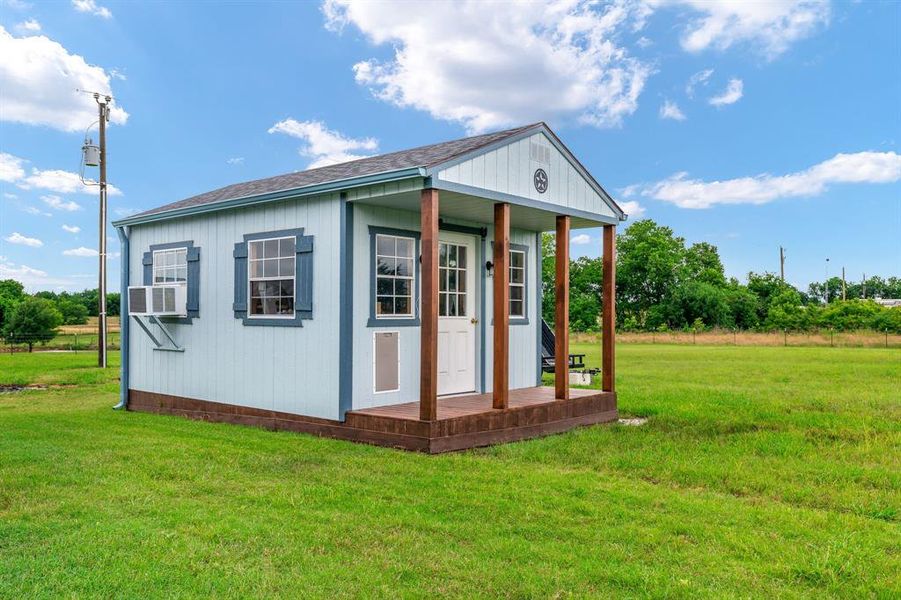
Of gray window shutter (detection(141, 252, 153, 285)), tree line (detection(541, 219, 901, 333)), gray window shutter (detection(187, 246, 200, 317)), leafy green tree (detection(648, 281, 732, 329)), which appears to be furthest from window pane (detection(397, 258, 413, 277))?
leafy green tree (detection(648, 281, 732, 329))

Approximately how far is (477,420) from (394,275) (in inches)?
81.6

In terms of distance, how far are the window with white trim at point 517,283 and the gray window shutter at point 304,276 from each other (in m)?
3.15

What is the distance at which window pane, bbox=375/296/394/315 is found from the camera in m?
8.04

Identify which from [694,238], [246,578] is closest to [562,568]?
[246,578]

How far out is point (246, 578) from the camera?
335 cm

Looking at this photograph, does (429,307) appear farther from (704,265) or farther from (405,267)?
(704,265)

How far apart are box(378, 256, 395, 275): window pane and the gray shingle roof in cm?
106

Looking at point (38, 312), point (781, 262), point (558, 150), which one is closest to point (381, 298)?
point (558, 150)

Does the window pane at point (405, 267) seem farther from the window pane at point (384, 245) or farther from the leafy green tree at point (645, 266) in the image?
the leafy green tree at point (645, 266)

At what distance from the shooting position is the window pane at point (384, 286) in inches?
316

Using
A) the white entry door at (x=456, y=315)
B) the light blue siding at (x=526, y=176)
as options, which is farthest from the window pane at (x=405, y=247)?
the light blue siding at (x=526, y=176)

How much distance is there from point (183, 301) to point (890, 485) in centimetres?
850

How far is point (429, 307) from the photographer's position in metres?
6.82

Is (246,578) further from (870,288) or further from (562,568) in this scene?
(870,288)
